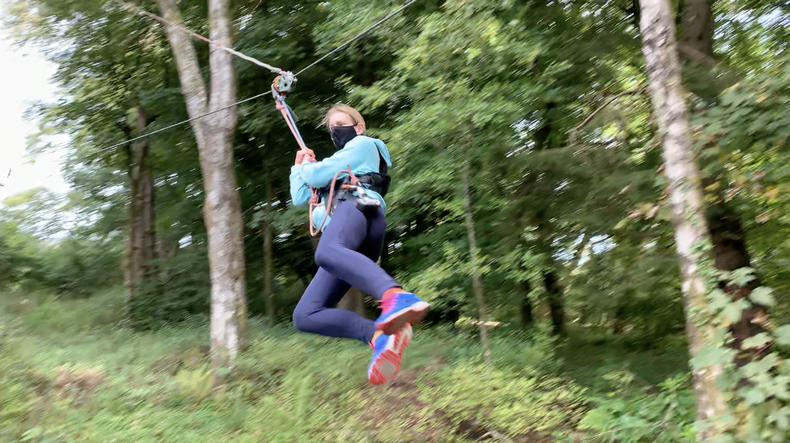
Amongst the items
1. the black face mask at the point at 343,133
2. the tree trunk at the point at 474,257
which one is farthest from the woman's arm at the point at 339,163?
the tree trunk at the point at 474,257

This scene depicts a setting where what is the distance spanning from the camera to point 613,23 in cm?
744

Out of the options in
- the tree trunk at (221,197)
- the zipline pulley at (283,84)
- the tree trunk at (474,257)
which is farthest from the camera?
the tree trunk at (221,197)

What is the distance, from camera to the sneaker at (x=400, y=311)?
2967 millimetres

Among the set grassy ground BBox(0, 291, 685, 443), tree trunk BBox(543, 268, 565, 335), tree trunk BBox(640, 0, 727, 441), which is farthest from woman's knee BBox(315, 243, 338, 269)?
tree trunk BBox(543, 268, 565, 335)

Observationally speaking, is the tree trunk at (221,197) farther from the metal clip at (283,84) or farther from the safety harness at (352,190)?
the safety harness at (352,190)

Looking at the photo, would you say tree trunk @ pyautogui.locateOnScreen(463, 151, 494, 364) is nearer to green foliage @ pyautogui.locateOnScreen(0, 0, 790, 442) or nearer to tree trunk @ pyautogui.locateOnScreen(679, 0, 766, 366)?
green foliage @ pyautogui.locateOnScreen(0, 0, 790, 442)

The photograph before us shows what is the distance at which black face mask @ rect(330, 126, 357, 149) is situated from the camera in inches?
151

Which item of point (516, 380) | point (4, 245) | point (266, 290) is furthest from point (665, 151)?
point (4, 245)

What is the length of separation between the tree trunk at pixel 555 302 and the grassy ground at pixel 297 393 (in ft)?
3.17

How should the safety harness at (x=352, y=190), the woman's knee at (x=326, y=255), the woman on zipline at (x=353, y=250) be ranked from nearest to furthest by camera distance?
the woman on zipline at (x=353, y=250)
the woman's knee at (x=326, y=255)
the safety harness at (x=352, y=190)

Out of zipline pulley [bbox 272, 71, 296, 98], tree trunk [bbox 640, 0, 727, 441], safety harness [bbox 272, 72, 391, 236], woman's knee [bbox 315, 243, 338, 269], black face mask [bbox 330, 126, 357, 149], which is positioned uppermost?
zipline pulley [bbox 272, 71, 296, 98]

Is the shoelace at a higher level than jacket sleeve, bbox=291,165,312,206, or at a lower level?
lower

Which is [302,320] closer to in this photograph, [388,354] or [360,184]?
[388,354]

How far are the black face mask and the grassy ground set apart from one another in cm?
259
